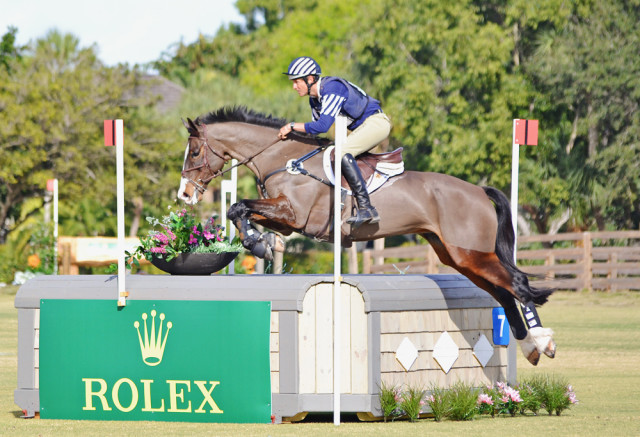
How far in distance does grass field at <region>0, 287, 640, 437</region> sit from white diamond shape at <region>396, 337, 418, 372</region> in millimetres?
385

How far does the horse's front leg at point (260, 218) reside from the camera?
7418mm

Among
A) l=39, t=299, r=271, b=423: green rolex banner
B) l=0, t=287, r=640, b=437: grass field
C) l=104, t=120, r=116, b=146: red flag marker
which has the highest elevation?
l=104, t=120, r=116, b=146: red flag marker

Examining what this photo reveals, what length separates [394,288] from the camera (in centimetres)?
693

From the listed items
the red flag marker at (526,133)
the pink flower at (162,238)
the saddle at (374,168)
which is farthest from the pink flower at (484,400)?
the pink flower at (162,238)

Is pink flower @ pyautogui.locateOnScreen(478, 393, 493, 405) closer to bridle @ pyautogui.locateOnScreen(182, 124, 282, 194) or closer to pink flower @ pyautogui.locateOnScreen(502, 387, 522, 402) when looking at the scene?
pink flower @ pyautogui.locateOnScreen(502, 387, 522, 402)

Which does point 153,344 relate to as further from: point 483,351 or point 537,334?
point 537,334

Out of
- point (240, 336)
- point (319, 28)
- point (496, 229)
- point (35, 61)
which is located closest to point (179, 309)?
point (240, 336)

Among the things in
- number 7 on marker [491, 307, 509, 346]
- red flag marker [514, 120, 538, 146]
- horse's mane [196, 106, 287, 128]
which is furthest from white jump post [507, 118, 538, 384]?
horse's mane [196, 106, 287, 128]

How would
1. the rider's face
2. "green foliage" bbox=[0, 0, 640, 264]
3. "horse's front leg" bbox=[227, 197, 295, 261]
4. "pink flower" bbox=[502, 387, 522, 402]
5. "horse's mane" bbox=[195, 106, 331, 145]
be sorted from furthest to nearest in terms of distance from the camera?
"green foliage" bbox=[0, 0, 640, 264]
"horse's mane" bbox=[195, 106, 331, 145]
the rider's face
"horse's front leg" bbox=[227, 197, 295, 261]
"pink flower" bbox=[502, 387, 522, 402]

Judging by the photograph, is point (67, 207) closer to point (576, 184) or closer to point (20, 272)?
point (20, 272)

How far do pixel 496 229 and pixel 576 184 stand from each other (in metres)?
17.4

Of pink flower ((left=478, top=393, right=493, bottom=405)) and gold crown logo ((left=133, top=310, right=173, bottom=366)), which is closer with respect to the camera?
gold crown logo ((left=133, top=310, right=173, bottom=366))

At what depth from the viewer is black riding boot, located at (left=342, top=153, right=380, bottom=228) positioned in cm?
732

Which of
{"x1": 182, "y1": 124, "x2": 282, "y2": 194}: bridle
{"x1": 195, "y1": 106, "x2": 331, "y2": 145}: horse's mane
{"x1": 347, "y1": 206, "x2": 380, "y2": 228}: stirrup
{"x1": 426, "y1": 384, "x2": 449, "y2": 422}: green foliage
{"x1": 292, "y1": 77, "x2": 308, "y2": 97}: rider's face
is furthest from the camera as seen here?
{"x1": 195, "y1": 106, "x2": 331, "y2": 145}: horse's mane
